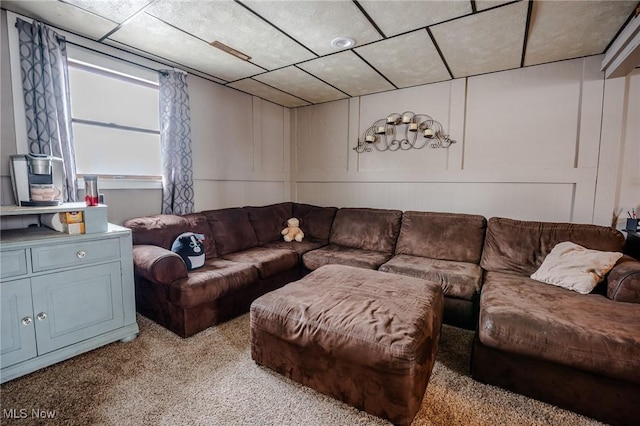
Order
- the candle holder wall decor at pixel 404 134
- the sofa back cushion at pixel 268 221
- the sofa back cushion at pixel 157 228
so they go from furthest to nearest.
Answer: the sofa back cushion at pixel 268 221, the candle holder wall decor at pixel 404 134, the sofa back cushion at pixel 157 228

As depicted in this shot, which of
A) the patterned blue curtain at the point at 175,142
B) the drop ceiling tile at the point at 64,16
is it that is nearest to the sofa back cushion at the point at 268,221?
the patterned blue curtain at the point at 175,142

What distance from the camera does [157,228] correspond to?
2629mm

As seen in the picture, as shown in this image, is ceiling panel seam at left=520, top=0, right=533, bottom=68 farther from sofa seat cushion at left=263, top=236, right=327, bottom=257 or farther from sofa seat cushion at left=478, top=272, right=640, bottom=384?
sofa seat cushion at left=263, top=236, right=327, bottom=257

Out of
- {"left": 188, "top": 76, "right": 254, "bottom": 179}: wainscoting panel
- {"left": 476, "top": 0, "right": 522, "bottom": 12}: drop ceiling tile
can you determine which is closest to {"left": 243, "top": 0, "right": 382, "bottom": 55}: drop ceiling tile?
{"left": 476, "top": 0, "right": 522, "bottom": 12}: drop ceiling tile

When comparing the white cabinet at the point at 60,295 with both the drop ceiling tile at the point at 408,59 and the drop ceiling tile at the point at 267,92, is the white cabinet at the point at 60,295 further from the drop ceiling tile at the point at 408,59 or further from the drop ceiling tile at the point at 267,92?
the drop ceiling tile at the point at 408,59

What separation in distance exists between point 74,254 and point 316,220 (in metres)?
2.48

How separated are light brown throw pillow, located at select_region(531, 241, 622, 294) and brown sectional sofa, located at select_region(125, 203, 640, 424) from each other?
77 mm

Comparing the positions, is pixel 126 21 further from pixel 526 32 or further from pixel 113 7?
pixel 526 32

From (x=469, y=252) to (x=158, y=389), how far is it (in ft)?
8.90

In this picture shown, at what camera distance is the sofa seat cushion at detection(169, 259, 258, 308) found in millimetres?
2137

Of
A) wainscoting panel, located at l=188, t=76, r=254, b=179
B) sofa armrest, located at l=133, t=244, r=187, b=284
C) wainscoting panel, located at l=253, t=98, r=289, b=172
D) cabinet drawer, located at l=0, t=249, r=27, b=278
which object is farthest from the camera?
wainscoting panel, located at l=253, t=98, r=289, b=172

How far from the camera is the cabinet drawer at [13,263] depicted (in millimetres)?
1631

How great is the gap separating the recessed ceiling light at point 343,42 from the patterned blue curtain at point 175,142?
1.62 metres

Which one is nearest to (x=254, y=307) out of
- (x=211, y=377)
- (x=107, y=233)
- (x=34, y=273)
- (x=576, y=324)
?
(x=211, y=377)
